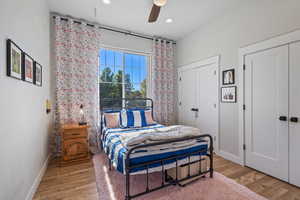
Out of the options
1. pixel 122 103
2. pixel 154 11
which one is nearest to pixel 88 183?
pixel 122 103

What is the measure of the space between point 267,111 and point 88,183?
310cm

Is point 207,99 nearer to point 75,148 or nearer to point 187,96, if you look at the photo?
point 187,96

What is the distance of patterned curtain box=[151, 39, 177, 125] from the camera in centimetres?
415

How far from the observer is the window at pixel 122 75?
3691mm

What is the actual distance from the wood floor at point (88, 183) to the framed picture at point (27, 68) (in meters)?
1.52

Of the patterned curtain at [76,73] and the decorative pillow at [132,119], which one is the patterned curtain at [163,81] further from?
the patterned curtain at [76,73]

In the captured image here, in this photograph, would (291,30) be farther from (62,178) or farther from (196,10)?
(62,178)

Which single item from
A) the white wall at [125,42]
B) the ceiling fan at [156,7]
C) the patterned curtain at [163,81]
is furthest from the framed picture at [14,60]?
the patterned curtain at [163,81]

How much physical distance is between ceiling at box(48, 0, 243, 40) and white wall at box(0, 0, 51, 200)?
2.54ft

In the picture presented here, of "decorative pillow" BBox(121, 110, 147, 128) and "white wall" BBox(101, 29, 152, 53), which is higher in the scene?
"white wall" BBox(101, 29, 152, 53)

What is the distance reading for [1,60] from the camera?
1.21 m

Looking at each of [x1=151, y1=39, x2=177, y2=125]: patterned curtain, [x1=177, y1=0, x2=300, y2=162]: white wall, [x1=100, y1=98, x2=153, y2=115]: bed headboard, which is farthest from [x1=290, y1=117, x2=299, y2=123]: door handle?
[x1=100, y1=98, x2=153, y2=115]: bed headboard

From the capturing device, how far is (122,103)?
152 inches

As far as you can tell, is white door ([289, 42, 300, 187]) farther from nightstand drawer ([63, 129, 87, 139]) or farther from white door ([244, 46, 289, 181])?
nightstand drawer ([63, 129, 87, 139])
